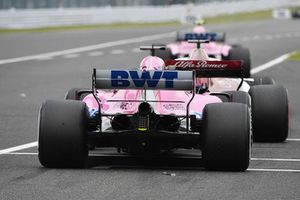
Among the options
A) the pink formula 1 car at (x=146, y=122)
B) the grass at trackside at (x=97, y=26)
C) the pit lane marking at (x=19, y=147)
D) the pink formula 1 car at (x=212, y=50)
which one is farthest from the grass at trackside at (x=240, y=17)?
the pink formula 1 car at (x=146, y=122)

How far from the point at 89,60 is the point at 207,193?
79.9 feet

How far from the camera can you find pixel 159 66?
492 inches

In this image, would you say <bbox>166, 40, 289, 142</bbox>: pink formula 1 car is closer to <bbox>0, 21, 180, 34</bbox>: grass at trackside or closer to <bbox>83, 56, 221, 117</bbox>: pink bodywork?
<bbox>83, 56, 221, 117</bbox>: pink bodywork

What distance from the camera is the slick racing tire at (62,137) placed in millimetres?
10953

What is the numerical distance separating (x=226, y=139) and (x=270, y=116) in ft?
10.2

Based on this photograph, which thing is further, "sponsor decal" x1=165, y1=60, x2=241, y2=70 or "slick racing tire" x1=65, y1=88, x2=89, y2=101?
"sponsor decal" x1=165, y1=60, x2=241, y2=70

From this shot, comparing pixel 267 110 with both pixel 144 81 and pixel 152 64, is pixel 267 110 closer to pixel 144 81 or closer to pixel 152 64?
pixel 152 64

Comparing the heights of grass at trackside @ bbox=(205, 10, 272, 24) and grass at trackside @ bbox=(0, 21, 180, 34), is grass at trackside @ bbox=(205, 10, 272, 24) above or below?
below

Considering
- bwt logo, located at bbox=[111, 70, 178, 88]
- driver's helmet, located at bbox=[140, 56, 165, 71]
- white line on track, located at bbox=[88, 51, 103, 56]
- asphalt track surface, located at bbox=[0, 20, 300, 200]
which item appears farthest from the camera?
white line on track, located at bbox=[88, 51, 103, 56]

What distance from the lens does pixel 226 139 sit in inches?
430

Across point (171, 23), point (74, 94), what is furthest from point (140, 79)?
point (171, 23)

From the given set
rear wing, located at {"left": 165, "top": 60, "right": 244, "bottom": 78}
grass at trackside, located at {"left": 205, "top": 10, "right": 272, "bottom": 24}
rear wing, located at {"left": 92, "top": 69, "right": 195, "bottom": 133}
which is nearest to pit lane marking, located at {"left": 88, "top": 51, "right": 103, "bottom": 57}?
rear wing, located at {"left": 165, "top": 60, "right": 244, "bottom": 78}

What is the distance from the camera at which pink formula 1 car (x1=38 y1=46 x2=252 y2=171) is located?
36.0ft

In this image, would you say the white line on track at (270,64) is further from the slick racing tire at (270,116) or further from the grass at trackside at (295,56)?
the slick racing tire at (270,116)
